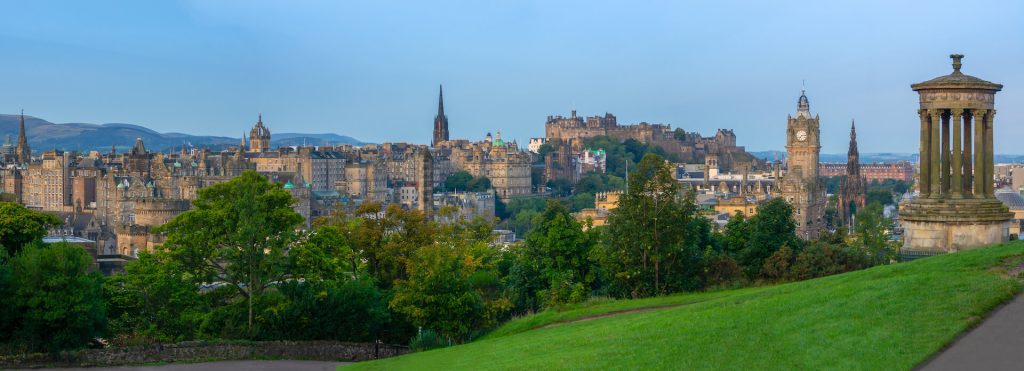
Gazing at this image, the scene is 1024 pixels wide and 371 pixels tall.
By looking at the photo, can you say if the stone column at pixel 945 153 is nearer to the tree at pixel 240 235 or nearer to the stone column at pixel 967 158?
the stone column at pixel 967 158

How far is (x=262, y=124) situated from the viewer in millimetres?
196000

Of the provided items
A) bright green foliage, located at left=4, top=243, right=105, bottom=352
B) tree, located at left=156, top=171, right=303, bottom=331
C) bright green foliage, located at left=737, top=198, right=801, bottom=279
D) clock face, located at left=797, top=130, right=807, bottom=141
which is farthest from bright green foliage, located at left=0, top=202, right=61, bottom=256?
clock face, located at left=797, top=130, right=807, bottom=141

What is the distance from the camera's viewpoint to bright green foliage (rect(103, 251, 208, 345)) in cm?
3638

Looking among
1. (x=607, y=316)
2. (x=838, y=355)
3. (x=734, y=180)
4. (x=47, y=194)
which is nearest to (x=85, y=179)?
(x=47, y=194)

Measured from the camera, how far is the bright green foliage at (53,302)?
32438mm

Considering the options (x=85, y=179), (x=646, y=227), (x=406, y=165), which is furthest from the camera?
(x=406, y=165)

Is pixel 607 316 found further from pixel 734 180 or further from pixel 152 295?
pixel 734 180

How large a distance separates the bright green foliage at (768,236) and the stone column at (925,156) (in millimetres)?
5350

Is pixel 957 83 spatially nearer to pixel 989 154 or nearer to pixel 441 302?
pixel 989 154

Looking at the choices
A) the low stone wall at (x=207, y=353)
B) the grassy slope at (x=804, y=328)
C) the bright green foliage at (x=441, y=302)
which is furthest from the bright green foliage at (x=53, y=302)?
the grassy slope at (x=804, y=328)

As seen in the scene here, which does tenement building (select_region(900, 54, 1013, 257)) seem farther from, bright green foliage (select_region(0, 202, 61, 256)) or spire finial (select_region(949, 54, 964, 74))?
bright green foliage (select_region(0, 202, 61, 256))

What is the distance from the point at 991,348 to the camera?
18219mm

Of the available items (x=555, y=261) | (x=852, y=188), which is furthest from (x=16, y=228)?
(x=852, y=188)

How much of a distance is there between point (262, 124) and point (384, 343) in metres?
163
